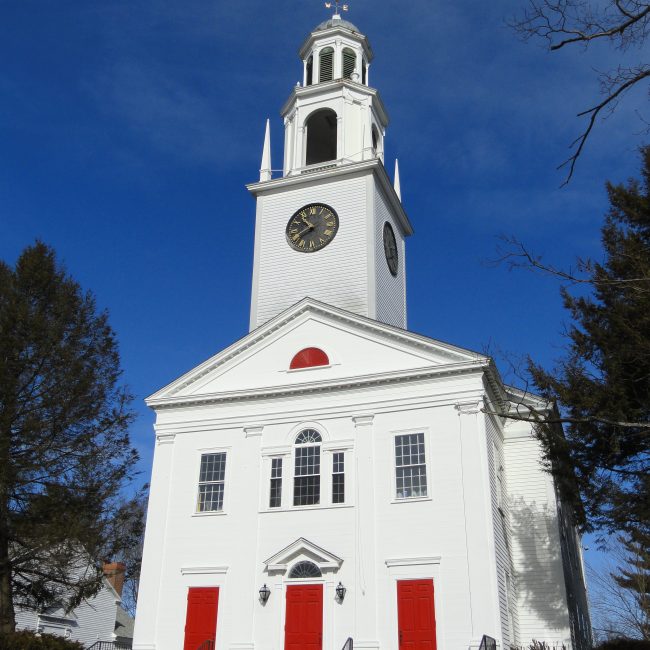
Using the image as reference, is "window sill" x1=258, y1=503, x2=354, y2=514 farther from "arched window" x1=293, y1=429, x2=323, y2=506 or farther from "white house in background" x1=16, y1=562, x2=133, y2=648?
"white house in background" x1=16, y1=562, x2=133, y2=648

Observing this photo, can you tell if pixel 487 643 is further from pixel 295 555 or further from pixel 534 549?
pixel 295 555

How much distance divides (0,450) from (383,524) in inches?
477

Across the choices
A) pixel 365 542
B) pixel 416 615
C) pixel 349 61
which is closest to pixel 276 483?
pixel 365 542

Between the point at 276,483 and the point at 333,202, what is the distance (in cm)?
1228

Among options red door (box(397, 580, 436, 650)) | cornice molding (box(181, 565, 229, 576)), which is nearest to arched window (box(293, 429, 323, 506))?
cornice molding (box(181, 565, 229, 576))

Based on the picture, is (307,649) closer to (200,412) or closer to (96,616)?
(200,412)

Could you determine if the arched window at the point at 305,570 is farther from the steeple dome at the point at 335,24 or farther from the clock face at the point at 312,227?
the steeple dome at the point at 335,24

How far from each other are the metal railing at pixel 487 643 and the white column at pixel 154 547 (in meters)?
9.92

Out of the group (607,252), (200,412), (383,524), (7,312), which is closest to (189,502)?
(200,412)

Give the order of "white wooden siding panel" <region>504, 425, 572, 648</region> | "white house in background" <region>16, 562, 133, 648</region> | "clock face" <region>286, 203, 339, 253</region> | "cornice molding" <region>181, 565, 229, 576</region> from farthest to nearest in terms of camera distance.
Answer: "white house in background" <region>16, 562, 133, 648</region> < "clock face" <region>286, 203, 339, 253</region> < "cornice molding" <region>181, 565, 229, 576</region> < "white wooden siding panel" <region>504, 425, 572, 648</region>

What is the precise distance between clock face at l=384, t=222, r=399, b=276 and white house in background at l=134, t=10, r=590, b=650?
2662 mm

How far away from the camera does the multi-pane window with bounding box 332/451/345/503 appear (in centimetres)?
2291

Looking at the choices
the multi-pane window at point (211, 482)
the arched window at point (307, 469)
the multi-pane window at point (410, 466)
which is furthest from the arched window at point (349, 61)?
the multi-pane window at point (211, 482)

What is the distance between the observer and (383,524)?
865 inches
